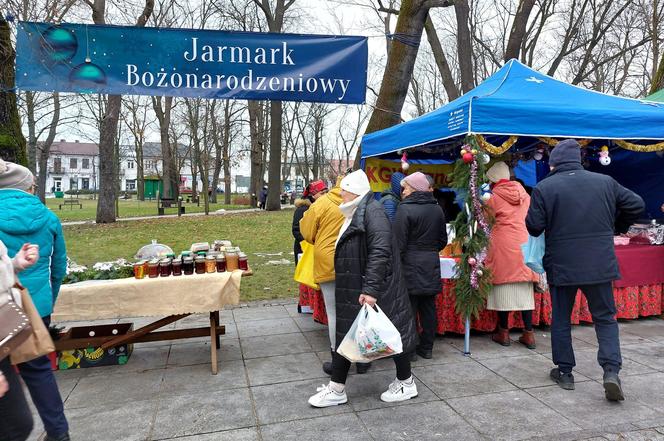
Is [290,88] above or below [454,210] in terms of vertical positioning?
above

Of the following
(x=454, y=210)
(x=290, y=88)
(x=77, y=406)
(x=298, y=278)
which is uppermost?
(x=290, y=88)

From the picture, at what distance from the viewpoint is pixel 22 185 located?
2.86 meters

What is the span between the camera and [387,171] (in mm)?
7289

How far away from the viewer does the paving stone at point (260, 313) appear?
19.8 ft

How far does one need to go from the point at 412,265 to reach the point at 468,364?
1045mm

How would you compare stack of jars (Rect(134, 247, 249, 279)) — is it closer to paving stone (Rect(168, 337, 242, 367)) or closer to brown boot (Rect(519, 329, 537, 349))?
paving stone (Rect(168, 337, 242, 367))

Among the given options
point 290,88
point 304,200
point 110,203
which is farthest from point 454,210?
point 110,203

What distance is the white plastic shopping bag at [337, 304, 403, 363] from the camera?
3148mm

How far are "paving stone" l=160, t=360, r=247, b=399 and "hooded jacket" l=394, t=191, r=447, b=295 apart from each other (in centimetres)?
174

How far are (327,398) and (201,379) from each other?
125 centimetres

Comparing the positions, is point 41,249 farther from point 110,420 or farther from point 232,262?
point 232,262

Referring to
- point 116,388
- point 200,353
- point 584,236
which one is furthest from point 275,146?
point 584,236

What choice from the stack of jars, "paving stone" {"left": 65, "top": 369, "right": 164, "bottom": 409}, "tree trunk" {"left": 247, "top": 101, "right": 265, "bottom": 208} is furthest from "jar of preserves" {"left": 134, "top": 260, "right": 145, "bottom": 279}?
"tree trunk" {"left": 247, "top": 101, "right": 265, "bottom": 208}

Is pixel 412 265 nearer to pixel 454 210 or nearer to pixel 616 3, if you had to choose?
pixel 454 210
